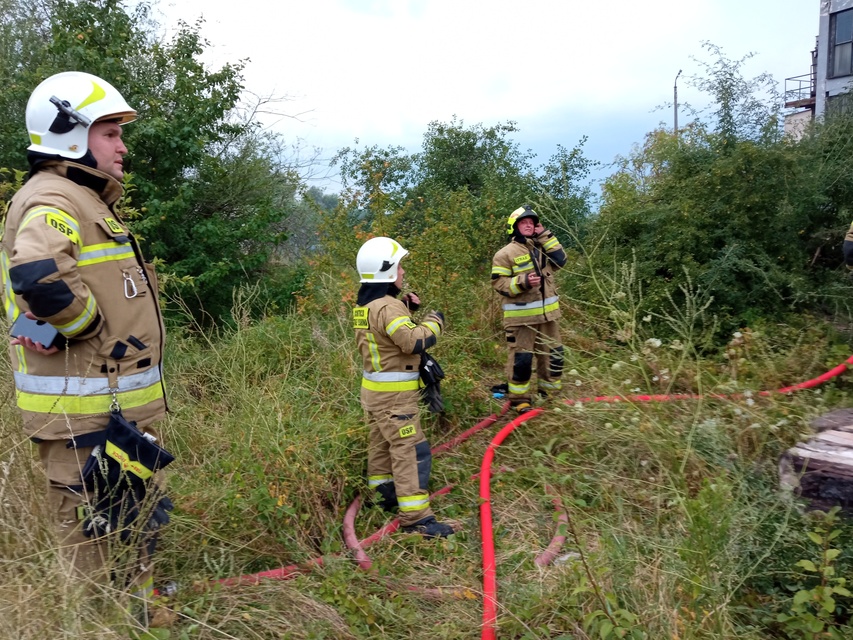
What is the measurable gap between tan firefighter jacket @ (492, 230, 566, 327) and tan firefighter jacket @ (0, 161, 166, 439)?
367 centimetres

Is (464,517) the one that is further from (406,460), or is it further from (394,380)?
(394,380)

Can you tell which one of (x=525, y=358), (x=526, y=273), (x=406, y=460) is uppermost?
(x=526, y=273)

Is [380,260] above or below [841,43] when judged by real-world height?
below

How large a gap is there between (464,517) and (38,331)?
2.64 m

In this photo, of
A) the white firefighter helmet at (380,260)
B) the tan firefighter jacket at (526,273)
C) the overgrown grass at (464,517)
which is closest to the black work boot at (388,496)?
the overgrown grass at (464,517)

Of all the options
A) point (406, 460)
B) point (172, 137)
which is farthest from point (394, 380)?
point (172, 137)

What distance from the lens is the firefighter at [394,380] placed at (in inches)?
152

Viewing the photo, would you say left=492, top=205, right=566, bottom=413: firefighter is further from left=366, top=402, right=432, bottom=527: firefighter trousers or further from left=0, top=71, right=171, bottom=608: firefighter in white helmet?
left=0, top=71, right=171, bottom=608: firefighter in white helmet

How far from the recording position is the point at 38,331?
247cm

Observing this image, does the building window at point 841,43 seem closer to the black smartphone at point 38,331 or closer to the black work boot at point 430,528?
the black work boot at point 430,528

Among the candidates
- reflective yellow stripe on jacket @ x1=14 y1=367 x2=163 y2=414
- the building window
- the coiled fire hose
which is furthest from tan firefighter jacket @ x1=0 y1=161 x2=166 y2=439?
the building window

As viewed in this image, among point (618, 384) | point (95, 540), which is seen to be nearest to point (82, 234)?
point (95, 540)

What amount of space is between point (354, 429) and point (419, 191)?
8700 mm

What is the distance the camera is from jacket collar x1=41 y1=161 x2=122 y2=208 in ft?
8.56
